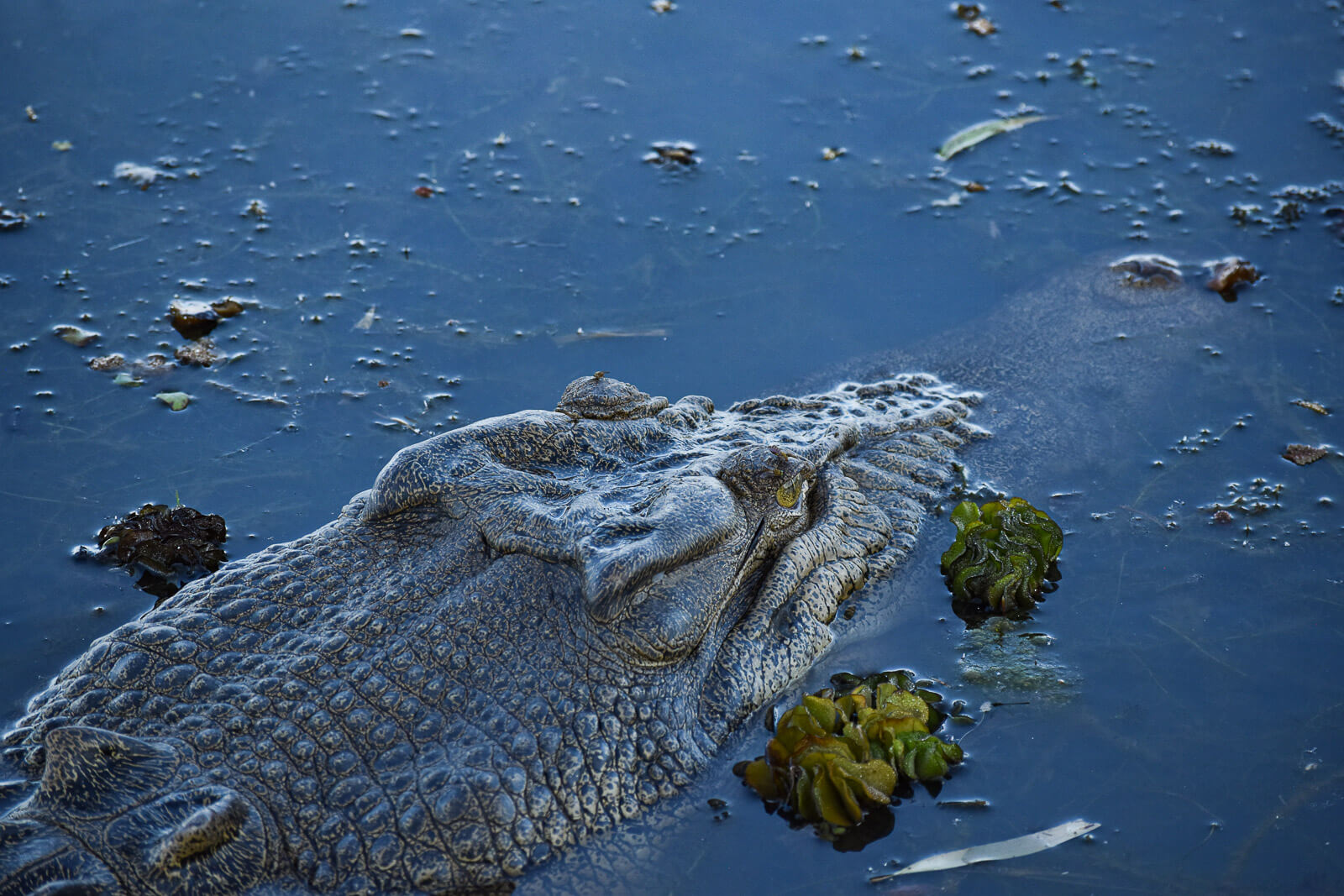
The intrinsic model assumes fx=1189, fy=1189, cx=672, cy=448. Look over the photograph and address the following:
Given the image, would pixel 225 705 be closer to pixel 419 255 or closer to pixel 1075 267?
pixel 419 255

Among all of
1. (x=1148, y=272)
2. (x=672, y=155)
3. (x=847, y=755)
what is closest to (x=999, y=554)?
(x=847, y=755)

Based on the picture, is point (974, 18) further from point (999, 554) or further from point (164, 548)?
point (164, 548)

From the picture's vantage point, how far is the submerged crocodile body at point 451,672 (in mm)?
3025

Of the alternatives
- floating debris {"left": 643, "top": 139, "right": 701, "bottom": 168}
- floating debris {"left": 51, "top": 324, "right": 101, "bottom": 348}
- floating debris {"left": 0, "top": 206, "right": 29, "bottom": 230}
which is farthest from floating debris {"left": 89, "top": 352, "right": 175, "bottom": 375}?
floating debris {"left": 643, "top": 139, "right": 701, "bottom": 168}

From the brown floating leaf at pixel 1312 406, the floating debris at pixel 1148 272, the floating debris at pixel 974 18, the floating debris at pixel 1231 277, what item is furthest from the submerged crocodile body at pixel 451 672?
the floating debris at pixel 974 18

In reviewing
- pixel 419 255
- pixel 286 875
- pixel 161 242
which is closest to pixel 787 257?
pixel 419 255

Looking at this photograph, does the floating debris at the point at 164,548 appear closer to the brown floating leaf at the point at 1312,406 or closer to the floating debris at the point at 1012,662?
the floating debris at the point at 1012,662

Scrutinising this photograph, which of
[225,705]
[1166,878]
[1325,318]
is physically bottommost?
[1166,878]

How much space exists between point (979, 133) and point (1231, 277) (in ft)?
6.54

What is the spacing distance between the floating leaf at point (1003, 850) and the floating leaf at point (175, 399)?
12.4 ft

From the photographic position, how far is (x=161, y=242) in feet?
21.5

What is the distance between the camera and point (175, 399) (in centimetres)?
557

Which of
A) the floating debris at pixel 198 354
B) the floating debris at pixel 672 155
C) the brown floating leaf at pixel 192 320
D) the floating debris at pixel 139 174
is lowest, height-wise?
the floating debris at pixel 198 354

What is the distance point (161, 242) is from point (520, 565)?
4.06 metres
